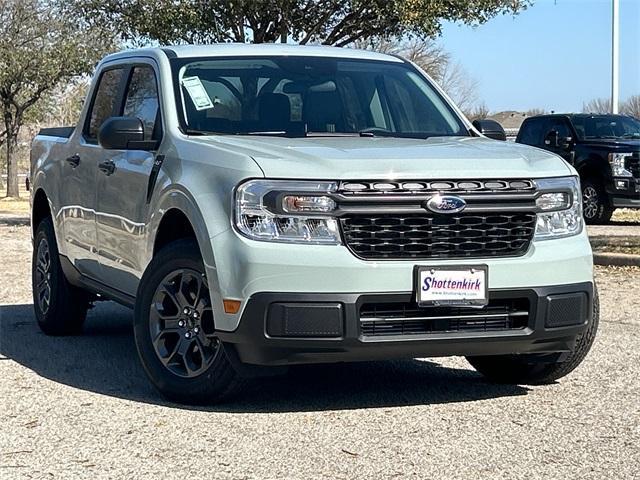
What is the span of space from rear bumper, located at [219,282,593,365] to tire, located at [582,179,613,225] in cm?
1396

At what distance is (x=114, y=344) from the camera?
813cm

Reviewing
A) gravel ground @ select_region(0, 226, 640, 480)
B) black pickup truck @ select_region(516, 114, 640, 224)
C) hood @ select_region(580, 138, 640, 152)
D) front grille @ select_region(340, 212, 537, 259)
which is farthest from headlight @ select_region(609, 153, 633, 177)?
front grille @ select_region(340, 212, 537, 259)

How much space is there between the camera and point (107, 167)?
7.06 metres

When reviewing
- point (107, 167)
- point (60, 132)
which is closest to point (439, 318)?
point (107, 167)

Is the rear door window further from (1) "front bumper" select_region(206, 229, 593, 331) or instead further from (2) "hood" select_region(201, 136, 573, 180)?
(1) "front bumper" select_region(206, 229, 593, 331)

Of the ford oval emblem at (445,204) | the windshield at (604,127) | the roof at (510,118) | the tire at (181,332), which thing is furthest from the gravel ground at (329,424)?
the roof at (510,118)

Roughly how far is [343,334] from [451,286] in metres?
0.54

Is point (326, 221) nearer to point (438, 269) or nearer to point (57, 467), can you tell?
point (438, 269)

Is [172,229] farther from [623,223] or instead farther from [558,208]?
[623,223]

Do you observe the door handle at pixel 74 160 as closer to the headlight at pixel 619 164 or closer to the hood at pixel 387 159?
the hood at pixel 387 159

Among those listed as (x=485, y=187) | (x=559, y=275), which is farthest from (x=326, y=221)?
(x=559, y=275)

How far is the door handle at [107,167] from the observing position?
6996 mm

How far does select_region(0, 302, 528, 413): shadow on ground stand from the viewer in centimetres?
614

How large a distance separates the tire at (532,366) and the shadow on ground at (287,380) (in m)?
0.07
